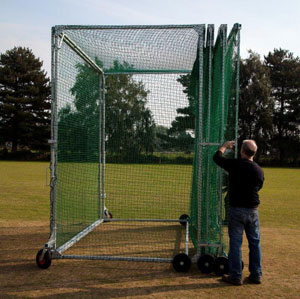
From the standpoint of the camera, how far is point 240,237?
429 cm

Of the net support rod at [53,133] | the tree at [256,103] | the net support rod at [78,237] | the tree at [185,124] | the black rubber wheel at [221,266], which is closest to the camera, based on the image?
the black rubber wheel at [221,266]

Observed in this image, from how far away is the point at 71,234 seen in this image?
19.9ft

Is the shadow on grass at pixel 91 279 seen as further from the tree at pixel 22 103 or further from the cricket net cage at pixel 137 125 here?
the tree at pixel 22 103

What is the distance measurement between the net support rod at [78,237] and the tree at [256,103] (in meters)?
34.2

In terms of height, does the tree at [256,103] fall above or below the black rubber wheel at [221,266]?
above

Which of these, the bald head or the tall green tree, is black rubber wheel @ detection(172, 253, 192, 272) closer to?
the bald head

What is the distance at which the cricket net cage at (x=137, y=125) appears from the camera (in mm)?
5066

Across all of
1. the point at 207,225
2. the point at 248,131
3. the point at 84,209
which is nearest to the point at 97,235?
the point at 84,209

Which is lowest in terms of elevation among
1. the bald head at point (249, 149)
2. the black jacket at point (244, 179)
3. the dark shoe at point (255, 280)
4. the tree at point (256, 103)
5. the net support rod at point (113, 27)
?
the dark shoe at point (255, 280)

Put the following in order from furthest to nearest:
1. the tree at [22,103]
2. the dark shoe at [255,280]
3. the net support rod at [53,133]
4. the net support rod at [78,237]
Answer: the tree at [22,103]
the net support rod at [78,237]
the net support rod at [53,133]
the dark shoe at [255,280]

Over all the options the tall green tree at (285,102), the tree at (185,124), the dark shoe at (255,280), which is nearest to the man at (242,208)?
the dark shoe at (255,280)

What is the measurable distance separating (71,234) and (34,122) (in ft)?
138

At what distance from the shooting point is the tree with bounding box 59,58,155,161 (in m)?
6.47

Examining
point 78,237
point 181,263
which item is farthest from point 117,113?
point 181,263
